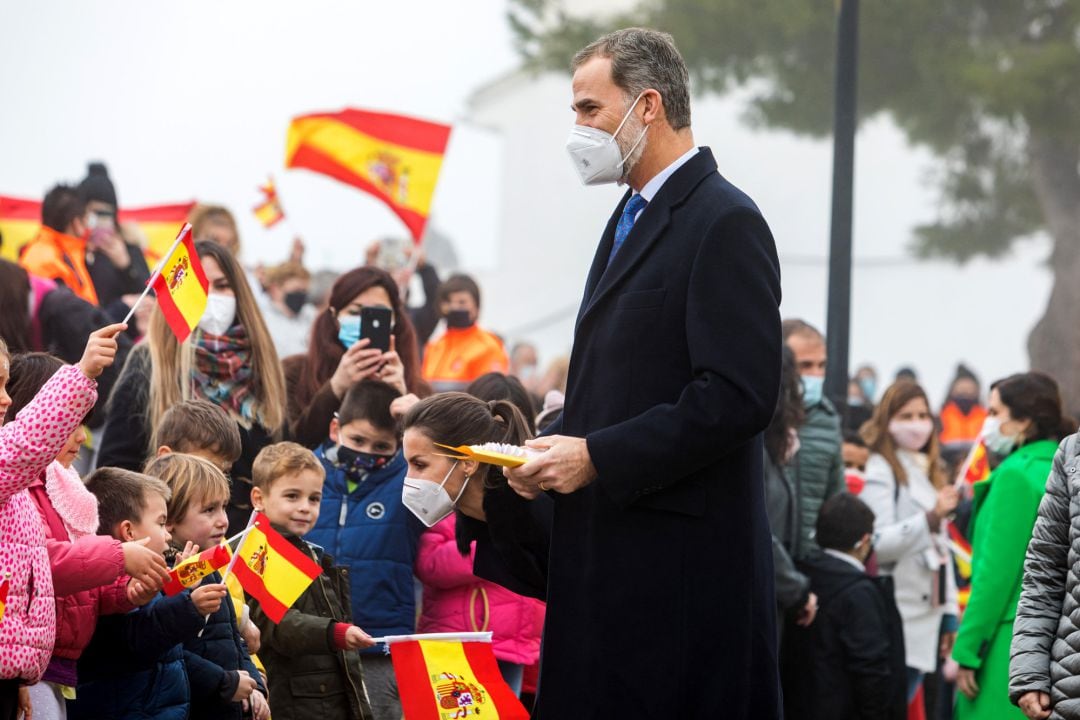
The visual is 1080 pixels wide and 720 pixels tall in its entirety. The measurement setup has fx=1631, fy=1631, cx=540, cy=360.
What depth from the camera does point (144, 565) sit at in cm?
438

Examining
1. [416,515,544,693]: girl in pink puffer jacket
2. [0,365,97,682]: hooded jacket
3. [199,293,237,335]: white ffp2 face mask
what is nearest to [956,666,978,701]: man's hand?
[416,515,544,693]: girl in pink puffer jacket

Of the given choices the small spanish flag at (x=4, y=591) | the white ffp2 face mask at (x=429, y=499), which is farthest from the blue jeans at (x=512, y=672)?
the small spanish flag at (x=4, y=591)

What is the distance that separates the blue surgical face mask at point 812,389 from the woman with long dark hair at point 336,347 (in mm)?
2010

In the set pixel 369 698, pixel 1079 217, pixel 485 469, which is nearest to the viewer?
pixel 485 469

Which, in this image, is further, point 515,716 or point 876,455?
point 876,455

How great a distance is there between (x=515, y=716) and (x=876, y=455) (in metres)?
4.70

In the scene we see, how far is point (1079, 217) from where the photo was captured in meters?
20.1

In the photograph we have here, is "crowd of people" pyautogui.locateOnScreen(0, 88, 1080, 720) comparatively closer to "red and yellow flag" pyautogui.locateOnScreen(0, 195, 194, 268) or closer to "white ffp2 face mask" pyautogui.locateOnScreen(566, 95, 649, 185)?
"white ffp2 face mask" pyautogui.locateOnScreen(566, 95, 649, 185)

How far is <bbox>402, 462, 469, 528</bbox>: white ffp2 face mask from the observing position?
4.71 metres

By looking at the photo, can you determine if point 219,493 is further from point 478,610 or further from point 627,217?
point 627,217

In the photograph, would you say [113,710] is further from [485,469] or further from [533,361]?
[533,361]

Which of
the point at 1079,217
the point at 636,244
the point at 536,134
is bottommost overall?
the point at 636,244

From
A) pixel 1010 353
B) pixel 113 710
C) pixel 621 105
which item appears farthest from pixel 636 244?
pixel 1010 353

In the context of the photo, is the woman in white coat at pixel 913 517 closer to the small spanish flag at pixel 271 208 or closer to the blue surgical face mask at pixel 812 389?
the blue surgical face mask at pixel 812 389
